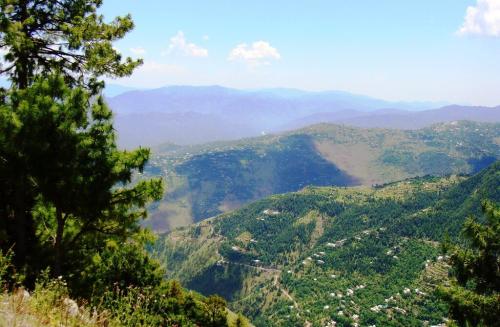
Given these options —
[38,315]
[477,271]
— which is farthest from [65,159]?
[477,271]

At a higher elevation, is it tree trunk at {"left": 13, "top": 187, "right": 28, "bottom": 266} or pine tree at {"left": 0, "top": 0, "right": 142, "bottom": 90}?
pine tree at {"left": 0, "top": 0, "right": 142, "bottom": 90}

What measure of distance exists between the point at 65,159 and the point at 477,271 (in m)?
22.2

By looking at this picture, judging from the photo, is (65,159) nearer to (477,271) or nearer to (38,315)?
(38,315)

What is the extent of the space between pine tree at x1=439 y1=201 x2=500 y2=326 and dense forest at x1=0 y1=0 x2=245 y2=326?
15930mm

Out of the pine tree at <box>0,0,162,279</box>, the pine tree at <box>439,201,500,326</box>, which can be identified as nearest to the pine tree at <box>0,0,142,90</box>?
the pine tree at <box>0,0,162,279</box>

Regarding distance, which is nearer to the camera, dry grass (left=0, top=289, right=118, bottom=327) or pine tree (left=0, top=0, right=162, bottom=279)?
Answer: dry grass (left=0, top=289, right=118, bottom=327)

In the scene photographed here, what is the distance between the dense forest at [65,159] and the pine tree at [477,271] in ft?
52.3

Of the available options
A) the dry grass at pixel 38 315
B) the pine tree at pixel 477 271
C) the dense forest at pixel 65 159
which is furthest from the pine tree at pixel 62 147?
the pine tree at pixel 477 271

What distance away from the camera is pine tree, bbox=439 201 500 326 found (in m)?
20.9

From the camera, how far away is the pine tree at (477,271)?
20891mm

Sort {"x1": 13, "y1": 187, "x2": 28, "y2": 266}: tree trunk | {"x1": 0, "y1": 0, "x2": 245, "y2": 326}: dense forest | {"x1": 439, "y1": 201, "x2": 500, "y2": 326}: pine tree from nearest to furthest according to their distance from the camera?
{"x1": 0, "y1": 0, "x2": 245, "y2": 326}: dense forest → {"x1": 13, "y1": 187, "x2": 28, "y2": 266}: tree trunk → {"x1": 439, "y1": 201, "x2": 500, "y2": 326}: pine tree

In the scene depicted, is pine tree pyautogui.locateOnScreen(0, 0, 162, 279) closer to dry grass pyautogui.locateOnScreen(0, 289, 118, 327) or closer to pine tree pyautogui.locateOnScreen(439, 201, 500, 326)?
Result: dry grass pyautogui.locateOnScreen(0, 289, 118, 327)

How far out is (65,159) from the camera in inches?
675

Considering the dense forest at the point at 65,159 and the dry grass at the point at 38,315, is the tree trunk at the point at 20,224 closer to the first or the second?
the dense forest at the point at 65,159
